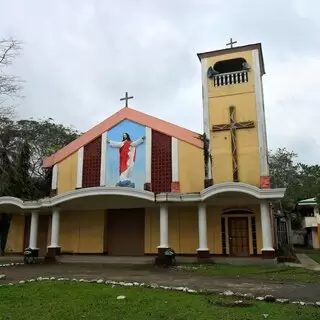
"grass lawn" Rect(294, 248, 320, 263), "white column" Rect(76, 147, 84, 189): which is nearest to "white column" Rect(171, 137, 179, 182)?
"white column" Rect(76, 147, 84, 189)

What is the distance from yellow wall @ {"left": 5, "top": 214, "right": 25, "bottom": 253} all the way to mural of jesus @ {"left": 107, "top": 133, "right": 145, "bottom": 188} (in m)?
7.09

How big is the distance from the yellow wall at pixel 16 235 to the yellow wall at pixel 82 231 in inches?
122

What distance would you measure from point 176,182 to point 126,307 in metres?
11.4

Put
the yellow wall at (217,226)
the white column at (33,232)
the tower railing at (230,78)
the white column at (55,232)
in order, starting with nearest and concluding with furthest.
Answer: the yellow wall at (217,226)
the white column at (55,232)
the tower railing at (230,78)
the white column at (33,232)

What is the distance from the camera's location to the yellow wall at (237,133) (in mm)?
17234

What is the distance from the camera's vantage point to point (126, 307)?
6.82m

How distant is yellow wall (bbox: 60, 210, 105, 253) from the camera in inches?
770

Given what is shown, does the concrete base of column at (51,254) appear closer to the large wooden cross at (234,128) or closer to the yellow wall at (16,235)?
the yellow wall at (16,235)

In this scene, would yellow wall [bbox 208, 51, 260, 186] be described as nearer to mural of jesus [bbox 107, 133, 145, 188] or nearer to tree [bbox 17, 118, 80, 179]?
mural of jesus [bbox 107, 133, 145, 188]

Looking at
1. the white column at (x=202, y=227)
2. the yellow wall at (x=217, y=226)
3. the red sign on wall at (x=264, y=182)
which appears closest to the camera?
the white column at (x=202, y=227)

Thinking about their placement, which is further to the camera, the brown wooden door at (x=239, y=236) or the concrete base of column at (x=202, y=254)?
the brown wooden door at (x=239, y=236)

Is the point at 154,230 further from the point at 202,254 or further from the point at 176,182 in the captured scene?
the point at 202,254

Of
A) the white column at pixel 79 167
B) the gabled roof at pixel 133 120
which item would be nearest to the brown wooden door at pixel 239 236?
the gabled roof at pixel 133 120

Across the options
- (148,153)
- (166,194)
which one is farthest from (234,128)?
(166,194)
